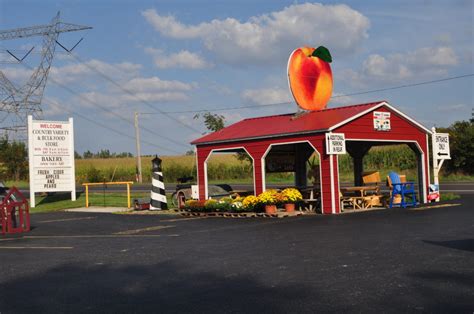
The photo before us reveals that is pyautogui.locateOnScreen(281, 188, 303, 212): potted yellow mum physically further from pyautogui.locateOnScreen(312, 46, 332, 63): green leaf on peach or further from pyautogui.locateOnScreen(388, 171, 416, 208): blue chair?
pyautogui.locateOnScreen(312, 46, 332, 63): green leaf on peach

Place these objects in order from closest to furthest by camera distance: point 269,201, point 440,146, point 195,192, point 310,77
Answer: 1. point 269,201
2. point 310,77
3. point 440,146
4. point 195,192

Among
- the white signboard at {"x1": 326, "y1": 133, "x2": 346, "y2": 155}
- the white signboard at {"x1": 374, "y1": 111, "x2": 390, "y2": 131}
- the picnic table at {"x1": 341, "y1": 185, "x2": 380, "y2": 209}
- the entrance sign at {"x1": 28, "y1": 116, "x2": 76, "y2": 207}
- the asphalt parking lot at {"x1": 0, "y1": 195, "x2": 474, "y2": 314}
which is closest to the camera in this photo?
the asphalt parking lot at {"x1": 0, "y1": 195, "x2": 474, "y2": 314}

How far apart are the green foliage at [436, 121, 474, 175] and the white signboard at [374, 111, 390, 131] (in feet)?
77.0

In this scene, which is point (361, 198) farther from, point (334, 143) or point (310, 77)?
point (310, 77)

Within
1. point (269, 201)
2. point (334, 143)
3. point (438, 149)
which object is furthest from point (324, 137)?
point (438, 149)

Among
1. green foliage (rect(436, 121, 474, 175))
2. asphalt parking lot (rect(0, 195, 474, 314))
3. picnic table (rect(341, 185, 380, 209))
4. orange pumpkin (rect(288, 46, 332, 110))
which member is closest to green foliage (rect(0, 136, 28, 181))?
green foliage (rect(436, 121, 474, 175))

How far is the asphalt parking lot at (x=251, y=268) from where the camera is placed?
23.2ft

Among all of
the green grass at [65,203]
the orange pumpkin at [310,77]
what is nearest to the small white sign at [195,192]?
the green grass at [65,203]

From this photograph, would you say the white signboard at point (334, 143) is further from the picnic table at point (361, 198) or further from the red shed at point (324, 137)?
the picnic table at point (361, 198)

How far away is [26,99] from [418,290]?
63938 mm

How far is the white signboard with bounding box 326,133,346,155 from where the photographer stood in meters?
20.0

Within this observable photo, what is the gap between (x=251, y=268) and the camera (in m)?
9.48

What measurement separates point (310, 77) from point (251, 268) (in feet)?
51.1

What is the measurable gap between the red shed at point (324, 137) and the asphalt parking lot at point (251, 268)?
397 centimetres
